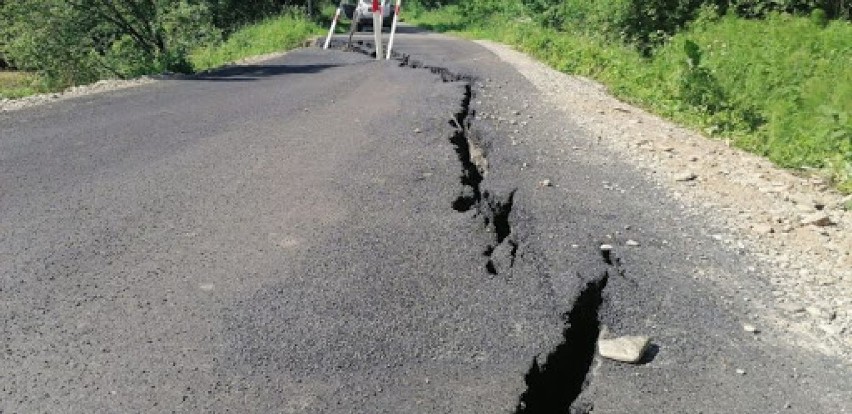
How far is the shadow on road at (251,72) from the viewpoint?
9531mm

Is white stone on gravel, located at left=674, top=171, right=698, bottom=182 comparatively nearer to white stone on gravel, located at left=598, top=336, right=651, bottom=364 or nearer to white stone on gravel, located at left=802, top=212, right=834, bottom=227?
white stone on gravel, located at left=802, top=212, right=834, bottom=227

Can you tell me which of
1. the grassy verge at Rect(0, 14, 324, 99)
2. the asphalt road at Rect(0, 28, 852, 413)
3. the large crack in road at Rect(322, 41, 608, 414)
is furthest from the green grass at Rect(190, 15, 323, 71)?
the large crack in road at Rect(322, 41, 608, 414)

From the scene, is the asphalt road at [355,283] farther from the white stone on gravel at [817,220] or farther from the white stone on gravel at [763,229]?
the white stone on gravel at [817,220]

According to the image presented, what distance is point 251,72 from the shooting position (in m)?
10.3

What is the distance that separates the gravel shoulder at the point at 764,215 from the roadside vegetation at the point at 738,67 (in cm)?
43

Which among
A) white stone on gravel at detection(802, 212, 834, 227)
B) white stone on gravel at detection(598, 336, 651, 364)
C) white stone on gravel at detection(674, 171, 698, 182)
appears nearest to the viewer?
white stone on gravel at detection(598, 336, 651, 364)

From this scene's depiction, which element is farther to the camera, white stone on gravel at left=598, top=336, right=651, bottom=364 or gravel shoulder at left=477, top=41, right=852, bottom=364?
gravel shoulder at left=477, top=41, right=852, bottom=364

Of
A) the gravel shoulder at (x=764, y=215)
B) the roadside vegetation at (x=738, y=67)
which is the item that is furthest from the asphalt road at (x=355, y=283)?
the roadside vegetation at (x=738, y=67)

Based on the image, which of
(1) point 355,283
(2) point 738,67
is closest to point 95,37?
(2) point 738,67

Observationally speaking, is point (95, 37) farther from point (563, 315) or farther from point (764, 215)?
point (563, 315)

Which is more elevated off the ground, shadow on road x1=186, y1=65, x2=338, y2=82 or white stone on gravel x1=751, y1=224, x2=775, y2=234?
white stone on gravel x1=751, y1=224, x2=775, y2=234

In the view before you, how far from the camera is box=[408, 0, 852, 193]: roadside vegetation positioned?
5848mm

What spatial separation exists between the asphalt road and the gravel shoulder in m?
0.14

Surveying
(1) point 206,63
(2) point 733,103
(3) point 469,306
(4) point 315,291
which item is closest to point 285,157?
(4) point 315,291
